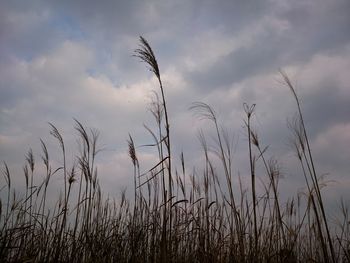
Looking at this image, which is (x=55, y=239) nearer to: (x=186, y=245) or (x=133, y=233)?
(x=133, y=233)

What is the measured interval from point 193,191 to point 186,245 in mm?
937

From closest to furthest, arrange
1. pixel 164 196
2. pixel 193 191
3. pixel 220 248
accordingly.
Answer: pixel 164 196 < pixel 220 248 < pixel 193 191

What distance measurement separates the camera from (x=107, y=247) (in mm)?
4207

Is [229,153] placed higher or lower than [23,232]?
higher

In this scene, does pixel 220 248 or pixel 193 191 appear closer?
pixel 220 248

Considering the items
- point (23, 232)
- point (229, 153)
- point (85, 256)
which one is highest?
point (229, 153)

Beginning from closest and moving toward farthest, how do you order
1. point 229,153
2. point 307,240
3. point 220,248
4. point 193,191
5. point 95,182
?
point 229,153 < point 220,248 < point 95,182 < point 193,191 < point 307,240

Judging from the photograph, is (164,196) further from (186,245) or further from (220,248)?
(186,245)

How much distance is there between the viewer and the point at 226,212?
14.7 ft

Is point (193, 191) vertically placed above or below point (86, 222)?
above

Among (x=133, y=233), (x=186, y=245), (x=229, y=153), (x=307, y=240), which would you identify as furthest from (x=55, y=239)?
(x=307, y=240)

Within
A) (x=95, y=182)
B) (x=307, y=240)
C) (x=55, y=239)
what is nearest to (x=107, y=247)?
(x=55, y=239)

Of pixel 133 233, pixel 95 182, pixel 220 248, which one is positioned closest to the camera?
pixel 220 248

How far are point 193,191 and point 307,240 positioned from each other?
7.12ft
